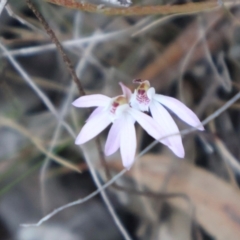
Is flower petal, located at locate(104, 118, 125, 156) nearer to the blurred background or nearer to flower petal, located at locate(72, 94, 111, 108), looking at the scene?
flower petal, located at locate(72, 94, 111, 108)

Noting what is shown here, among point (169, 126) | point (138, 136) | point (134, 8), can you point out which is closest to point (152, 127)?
point (169, 126)

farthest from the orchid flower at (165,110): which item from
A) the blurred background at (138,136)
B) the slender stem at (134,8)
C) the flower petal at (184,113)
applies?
the blurred background at (138,136)

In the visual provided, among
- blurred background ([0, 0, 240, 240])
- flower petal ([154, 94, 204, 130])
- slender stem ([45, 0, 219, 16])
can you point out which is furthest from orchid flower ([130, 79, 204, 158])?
blurred background ([0, 0, 240, 240])

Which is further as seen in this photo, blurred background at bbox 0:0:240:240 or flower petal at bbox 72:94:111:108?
blurred background at bbox 0:0:240:240

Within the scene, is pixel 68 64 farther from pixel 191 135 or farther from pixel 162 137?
pixel 191 135

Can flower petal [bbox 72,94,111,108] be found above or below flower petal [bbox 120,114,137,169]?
above

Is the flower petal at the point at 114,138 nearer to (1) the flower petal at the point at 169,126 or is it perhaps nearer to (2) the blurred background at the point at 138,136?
(1) the flower petal at the point at 169,126

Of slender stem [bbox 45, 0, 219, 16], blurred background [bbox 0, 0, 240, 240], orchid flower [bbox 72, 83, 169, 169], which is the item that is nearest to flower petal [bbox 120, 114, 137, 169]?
orchid flower [bbox 72, 83, 169, 169]
